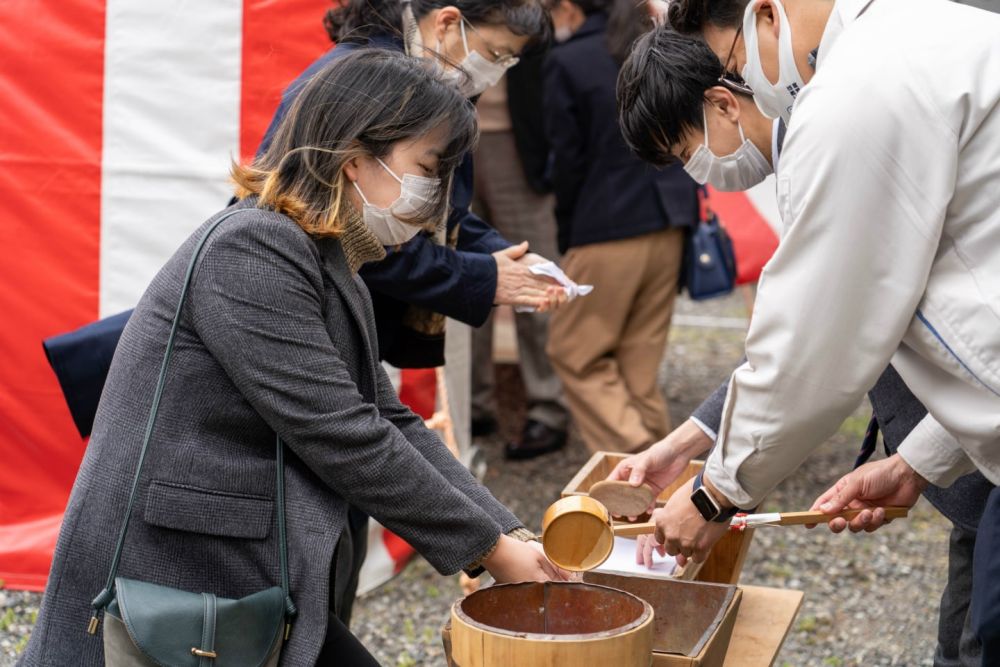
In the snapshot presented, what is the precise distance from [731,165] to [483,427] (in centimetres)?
338

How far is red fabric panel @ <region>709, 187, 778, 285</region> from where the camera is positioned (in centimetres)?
508

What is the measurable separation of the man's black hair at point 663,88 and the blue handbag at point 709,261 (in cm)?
230

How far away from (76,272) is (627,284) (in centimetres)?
196

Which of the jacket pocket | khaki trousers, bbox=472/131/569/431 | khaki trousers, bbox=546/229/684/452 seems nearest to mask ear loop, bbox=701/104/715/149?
the jacket pocket

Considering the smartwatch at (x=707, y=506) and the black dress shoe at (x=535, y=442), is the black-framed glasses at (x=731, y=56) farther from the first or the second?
the black dress shoe at (x=535, y=442)

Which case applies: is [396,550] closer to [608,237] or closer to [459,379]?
[459,379]

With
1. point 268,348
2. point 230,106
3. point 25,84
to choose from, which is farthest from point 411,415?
point 25,84

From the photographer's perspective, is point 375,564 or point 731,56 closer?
point 731,56

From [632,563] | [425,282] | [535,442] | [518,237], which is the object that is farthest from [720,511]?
[535,442]

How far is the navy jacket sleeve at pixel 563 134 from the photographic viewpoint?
4504mm

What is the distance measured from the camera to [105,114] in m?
3.69

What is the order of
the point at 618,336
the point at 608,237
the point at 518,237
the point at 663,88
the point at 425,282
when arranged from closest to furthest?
the point at 663,88 → the point at 425,282 → the point at 608,237 → the point at 618,336 → the point at 518,237

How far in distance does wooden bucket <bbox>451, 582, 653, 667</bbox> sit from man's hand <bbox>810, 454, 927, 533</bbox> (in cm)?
55

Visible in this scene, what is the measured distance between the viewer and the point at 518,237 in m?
5.11
